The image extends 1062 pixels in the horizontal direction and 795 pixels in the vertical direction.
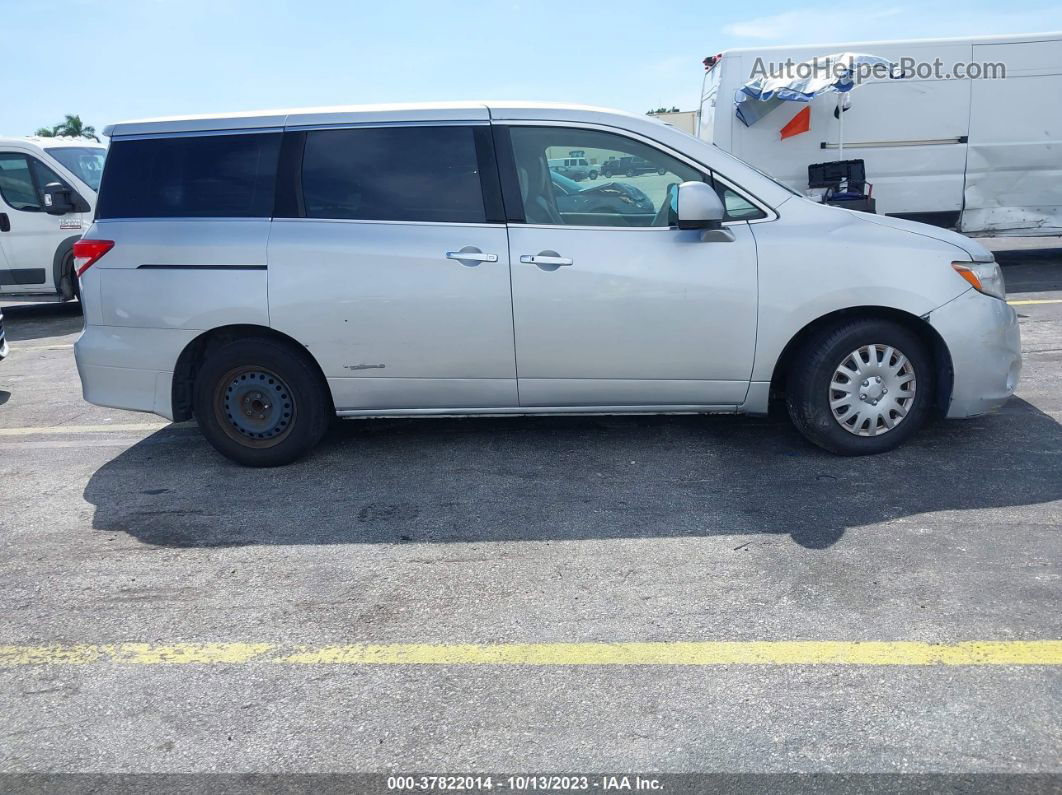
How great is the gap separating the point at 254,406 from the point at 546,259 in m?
1.86

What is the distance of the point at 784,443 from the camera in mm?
5387

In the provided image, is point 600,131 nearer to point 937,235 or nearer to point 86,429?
point 937,235

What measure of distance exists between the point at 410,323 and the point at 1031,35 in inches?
379

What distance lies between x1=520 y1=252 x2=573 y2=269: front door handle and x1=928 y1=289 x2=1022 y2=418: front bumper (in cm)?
192

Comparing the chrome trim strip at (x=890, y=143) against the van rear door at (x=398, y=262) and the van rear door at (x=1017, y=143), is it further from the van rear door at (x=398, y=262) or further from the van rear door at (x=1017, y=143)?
the van rear door at (x=398, y=262)

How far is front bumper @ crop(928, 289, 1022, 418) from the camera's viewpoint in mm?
4836

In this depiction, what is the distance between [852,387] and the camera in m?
4.93

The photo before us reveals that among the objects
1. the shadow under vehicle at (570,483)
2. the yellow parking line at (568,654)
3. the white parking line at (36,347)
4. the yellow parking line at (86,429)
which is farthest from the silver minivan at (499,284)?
the white parking line at (36,347)

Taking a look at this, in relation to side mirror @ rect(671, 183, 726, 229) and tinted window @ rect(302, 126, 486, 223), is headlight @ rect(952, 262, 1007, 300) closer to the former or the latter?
side mirror @ rect(671, 183, 726, 229)

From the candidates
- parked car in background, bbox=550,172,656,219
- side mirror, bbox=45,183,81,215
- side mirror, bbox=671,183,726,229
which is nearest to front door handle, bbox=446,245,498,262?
parked car in background, bbox=550,172,656,219

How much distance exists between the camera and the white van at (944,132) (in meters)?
11.0

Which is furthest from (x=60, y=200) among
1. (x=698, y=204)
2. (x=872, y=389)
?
(x=872, y=389)

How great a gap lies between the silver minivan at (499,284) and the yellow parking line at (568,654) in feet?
6.30

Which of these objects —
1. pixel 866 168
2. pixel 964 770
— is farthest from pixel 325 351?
pixel 866 168
